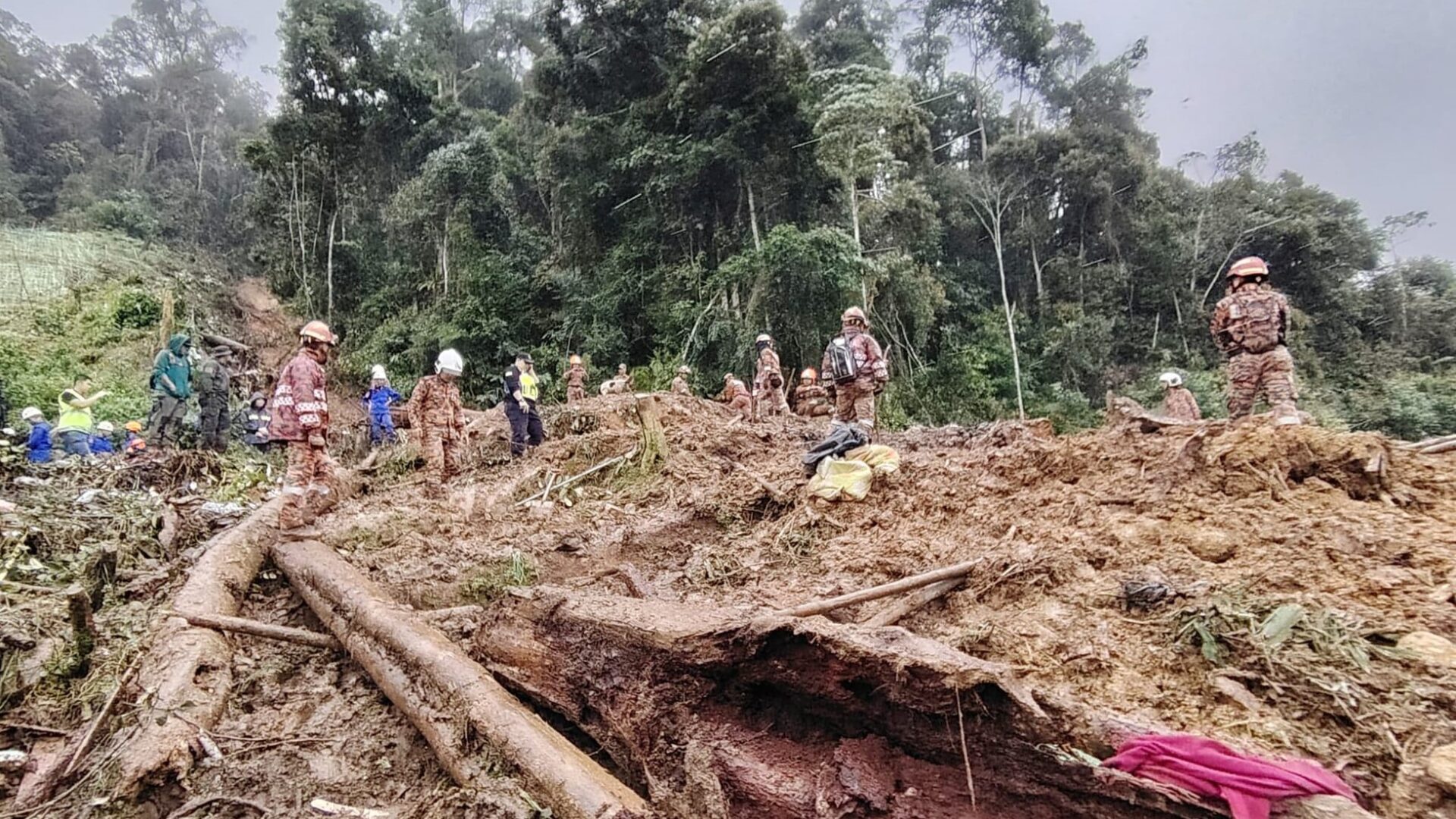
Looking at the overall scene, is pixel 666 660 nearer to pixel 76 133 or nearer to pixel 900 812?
pixel 900 812

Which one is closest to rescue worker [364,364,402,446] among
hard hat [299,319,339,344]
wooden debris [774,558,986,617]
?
hard hat [299,319,339,344]

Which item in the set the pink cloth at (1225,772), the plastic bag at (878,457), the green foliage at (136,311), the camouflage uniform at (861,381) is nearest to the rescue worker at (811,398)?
the camouflage uniform at (861,381)

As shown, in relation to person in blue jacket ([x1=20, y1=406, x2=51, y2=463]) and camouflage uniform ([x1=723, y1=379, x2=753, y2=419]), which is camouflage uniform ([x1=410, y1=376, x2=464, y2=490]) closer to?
person in blue jacket ([x1=20, y1=406, x2=51, y2=463])

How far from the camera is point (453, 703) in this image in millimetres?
2914

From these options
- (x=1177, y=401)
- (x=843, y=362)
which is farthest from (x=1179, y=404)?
(x=843, y=362)

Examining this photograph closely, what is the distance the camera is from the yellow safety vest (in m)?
9.47

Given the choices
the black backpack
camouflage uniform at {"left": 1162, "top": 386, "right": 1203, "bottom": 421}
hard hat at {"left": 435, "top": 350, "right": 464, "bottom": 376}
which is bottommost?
camouflage uniform at {"left": 1162, "top": 386, "right": 1203, "bottom": 421}

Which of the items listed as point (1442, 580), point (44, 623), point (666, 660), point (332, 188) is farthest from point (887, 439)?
point (332, 188)

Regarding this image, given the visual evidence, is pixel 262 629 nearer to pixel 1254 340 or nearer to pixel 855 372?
pixel 855 372

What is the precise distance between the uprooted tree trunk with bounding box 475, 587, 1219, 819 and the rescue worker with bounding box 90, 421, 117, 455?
→ 10.8 meters

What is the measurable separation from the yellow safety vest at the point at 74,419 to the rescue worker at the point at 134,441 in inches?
22.6

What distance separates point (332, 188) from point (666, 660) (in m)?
28.2

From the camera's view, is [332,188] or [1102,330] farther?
[332,188]

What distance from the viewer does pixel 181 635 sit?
3.66 meters
